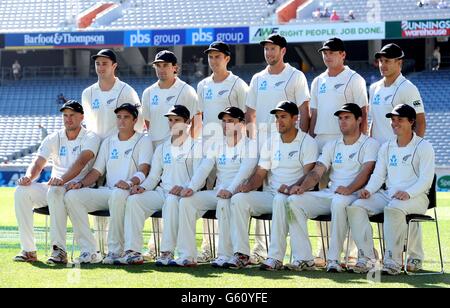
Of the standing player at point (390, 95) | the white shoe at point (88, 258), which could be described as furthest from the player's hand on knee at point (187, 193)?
the standing player at point (390, 95)

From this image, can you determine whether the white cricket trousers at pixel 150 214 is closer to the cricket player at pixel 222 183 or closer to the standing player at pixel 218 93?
the cricket player at pixel 222 183

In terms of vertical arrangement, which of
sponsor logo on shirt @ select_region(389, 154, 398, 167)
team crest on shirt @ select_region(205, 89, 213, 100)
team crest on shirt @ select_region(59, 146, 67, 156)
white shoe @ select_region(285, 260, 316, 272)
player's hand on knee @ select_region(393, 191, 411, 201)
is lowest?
white shoe @ select_region(285, 260, 316, 272)

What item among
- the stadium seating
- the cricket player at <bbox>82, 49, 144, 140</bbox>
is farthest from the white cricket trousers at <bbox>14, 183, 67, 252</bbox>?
the stadium seating

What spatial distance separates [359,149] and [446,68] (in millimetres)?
25940

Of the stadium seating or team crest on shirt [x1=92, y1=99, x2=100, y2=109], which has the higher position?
the stadium seating

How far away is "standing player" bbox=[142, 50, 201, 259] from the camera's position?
34.3 ft

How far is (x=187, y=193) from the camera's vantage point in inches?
376

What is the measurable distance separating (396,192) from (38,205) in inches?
153

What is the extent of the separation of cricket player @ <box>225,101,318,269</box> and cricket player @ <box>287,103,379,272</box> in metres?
0.15

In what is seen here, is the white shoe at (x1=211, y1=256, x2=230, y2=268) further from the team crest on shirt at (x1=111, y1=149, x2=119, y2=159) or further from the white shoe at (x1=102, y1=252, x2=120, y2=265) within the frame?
the team crest on shirt at (x1=111, y1=149, x2=119, y2=159)

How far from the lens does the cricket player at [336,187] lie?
901 centimetres
